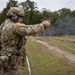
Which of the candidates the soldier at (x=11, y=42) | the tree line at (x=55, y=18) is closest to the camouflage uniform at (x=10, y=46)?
the soldier at (x=11, y=42)

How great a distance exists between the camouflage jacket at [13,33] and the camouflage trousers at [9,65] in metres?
0.18

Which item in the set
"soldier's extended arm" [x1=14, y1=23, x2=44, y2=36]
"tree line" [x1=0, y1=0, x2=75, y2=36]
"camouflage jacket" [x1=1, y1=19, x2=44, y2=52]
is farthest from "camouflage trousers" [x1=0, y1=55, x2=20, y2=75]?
"tree line" [x1=0, y1=0, x2=75, y2=36]

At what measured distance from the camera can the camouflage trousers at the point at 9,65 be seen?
21.0 feet

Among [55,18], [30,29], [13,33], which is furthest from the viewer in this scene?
[55,18]

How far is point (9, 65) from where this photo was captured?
6535 millimetres

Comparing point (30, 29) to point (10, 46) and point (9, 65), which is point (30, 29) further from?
point (9, 65)

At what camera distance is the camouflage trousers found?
6415 mm

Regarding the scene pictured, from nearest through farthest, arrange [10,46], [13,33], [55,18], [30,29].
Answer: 1. [30,29]
2. [13,33]
3. [10,46]
4. [55,18]

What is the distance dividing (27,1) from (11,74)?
394 feet

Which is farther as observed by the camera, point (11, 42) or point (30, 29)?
point (11, 42)

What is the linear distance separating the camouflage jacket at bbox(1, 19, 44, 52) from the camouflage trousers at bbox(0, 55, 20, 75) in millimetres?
178

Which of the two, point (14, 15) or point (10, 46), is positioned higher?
point (14, 15)

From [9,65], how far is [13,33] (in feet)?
2.22

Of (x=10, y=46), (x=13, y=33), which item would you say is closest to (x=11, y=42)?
(x=10, y=46)
